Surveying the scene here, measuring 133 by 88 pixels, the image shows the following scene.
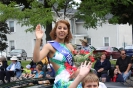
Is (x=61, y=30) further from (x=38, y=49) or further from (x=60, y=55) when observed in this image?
(x=38, y=49)

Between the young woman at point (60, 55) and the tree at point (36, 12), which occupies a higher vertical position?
the tree at point (36, 12)

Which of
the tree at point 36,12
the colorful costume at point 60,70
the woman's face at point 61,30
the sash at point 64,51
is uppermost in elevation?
the tree at point 36,12

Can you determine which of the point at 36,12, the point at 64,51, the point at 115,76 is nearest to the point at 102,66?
the point at 115,76

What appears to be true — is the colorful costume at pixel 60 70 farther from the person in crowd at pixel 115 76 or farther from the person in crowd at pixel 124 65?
the person in crowd at pixel 124 65

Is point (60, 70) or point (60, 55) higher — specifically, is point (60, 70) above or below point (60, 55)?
below

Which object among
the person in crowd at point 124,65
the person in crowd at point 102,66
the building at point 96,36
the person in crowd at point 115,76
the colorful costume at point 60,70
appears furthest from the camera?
the building at point 96,36

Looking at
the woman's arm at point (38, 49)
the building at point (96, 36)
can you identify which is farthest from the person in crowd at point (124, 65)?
the building at point (96, 36)

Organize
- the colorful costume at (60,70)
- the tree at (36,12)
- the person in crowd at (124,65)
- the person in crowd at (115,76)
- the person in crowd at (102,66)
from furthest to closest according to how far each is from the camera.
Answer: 1. the tree at (36,12)
2. the person in crowd at (124,65)
3. the person in crowd at (102,66)
4. the person in crowd at (115,76)
5. the colorful costume at (60,70)

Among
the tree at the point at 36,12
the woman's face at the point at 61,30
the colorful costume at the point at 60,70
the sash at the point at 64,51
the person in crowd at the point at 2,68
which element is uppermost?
the tree at the point at 36,12

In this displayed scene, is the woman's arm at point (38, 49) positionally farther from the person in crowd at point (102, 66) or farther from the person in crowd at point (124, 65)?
the person in crowd at point (124, 65)

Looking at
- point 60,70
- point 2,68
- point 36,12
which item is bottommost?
point 2,68

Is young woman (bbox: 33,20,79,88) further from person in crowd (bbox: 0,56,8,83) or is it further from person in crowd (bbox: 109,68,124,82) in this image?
person in crowd (bbox: 0,56,8,83)

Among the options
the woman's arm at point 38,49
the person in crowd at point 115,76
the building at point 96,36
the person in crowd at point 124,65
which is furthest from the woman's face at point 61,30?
the building at point 96,36

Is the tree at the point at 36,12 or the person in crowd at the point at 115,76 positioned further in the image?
the tree at the point at 36,12
